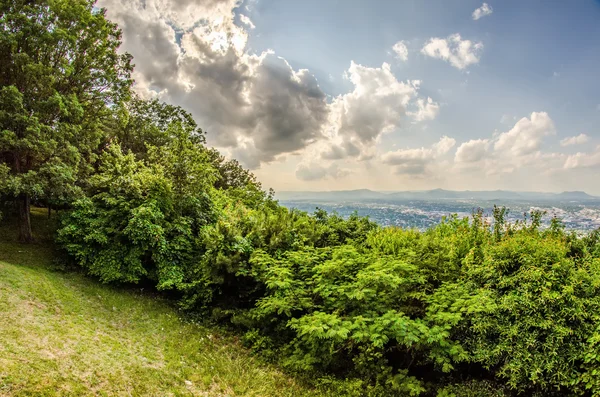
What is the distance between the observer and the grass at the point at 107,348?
5031 mm

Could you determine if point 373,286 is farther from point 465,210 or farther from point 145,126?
point 145,126

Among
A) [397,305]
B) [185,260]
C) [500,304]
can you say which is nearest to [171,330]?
[185,260]

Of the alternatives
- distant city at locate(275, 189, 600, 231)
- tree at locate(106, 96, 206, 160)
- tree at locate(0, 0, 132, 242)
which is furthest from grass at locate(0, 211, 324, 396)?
tree at locate(106, 96, 206, 160)

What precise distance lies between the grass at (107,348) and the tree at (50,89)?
404 cm

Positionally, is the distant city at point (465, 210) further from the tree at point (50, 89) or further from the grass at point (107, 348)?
the tree at point (50, 89)

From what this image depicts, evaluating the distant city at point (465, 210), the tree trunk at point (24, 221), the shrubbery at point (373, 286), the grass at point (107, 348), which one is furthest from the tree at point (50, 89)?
the distant city at point (465, 210)

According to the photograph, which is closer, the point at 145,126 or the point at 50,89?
the point at 50,89

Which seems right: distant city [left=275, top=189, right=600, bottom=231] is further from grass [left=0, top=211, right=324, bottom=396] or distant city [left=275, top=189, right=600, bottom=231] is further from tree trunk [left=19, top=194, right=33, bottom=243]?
tree trunk [left=19, top=194, right=33, bottom=243]

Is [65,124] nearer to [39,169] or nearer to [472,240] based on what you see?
[39,169]

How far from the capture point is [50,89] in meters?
12.3

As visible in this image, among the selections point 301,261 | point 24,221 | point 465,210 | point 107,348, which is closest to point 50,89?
point 24,221

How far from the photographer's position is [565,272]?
19.4ft

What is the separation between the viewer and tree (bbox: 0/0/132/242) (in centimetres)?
1142

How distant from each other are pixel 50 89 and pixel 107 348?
35.7 ft
